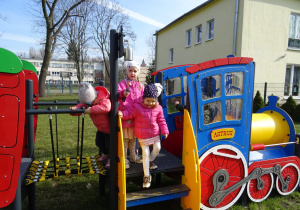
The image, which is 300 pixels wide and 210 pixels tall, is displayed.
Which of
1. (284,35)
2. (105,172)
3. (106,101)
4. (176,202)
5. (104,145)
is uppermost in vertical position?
(284,35)

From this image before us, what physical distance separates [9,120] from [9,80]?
37cm

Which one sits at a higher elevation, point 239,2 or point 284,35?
point 239,2

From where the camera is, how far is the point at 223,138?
10.6 ft

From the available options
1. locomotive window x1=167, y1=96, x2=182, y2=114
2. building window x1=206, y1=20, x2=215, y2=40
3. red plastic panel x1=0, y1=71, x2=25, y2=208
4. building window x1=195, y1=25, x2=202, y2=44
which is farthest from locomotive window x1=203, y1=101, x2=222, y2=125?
building window x1=195, y1=25, x2=202, y2=44

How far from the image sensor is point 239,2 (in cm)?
1229

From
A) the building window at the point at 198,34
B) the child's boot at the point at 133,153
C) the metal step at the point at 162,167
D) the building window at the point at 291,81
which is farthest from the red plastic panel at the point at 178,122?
the building window at the point at 198,34

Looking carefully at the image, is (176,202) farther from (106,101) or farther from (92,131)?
(92,131)

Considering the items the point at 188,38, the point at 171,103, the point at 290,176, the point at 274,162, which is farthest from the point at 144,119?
the point at 188,38

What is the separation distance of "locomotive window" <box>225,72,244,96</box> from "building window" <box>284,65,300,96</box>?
1246 centimetres

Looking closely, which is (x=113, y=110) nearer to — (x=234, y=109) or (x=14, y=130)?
(x=14, y=130)

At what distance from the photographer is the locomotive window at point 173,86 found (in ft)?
13.5

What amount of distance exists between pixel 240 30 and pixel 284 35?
9.19 feet

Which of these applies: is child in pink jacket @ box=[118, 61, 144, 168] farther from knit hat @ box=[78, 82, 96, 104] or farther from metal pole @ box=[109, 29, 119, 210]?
knit hat @ box=[78, 82, 96, 104]

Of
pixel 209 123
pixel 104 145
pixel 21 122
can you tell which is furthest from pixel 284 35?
pixel 21 122
